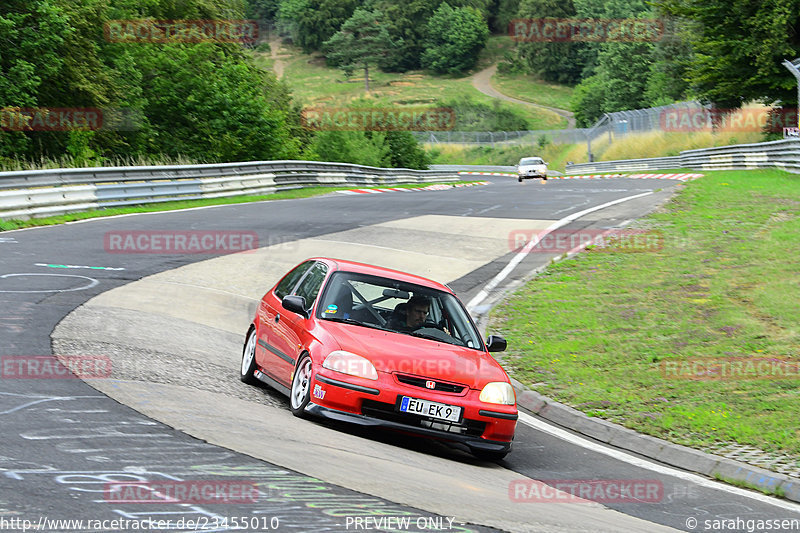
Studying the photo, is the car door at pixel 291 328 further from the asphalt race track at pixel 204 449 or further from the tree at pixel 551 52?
the tree at pixel 551 52

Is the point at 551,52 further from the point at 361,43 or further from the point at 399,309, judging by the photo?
the point at 399,309

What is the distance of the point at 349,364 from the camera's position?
7676 mm

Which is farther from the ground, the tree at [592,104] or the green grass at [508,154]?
the tree at [592,104]

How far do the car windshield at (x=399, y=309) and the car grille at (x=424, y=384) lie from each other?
91 centimetres

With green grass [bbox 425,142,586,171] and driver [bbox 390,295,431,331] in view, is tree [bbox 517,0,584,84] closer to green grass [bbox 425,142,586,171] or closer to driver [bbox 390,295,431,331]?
green grass [bbox 425,142,586,171]

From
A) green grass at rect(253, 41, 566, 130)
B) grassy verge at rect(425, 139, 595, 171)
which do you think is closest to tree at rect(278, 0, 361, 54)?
green grass at rect(253, 41, 566, 130)

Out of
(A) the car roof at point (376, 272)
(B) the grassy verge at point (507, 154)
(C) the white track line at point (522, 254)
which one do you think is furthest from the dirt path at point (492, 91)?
(A) the car roof at point (376, 272)

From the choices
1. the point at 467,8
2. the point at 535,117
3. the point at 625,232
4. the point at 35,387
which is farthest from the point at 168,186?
the point at 467,8

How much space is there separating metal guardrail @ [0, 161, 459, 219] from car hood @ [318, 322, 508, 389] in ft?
44.5

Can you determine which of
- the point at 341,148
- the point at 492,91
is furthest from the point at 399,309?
the point at 492,91

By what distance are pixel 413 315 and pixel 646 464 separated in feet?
8.11

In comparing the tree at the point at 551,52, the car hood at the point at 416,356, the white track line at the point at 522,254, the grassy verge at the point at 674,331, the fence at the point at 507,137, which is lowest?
the fence at the point at 507,137

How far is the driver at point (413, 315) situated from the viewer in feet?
28.5

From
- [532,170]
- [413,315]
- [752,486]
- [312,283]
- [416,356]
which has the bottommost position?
[532,170]
